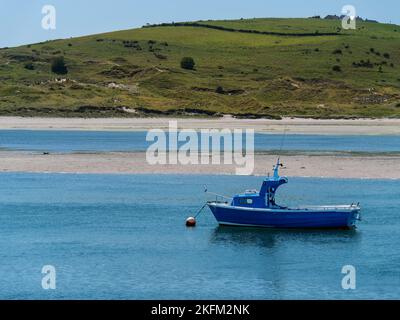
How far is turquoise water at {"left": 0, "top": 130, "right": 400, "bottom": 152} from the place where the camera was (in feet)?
307

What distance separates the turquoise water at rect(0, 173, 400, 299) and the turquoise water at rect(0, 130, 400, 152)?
2342cm

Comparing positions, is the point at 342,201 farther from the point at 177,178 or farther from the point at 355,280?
the point at 355,280

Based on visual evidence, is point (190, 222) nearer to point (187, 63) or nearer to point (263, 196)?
point (263, 196)

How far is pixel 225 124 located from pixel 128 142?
30.9m

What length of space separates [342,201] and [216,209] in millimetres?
10447

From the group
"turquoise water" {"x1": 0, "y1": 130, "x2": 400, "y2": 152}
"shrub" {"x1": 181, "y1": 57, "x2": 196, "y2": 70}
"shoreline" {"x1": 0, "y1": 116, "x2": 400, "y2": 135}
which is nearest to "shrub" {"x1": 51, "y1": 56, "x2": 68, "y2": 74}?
"shrub" {"x1": 181, "y1": 57, "x2": 196, "y2": 70}

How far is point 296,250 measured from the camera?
1885 inches

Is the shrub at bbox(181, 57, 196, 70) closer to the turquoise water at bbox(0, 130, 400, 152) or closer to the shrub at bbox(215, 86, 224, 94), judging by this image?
the shrub at bbox(215, 86, 224, 94)

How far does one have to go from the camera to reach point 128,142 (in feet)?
339

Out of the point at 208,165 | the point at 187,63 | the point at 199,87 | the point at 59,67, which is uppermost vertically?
the point at 187,63

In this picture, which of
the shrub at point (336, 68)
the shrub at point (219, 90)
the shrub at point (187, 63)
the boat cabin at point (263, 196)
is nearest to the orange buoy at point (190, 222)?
the boat cabin at point (263, 196)

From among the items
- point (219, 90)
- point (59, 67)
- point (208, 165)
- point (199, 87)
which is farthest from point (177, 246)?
point (59, 67)

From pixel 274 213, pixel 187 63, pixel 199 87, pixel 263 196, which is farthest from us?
pixel 187 63
